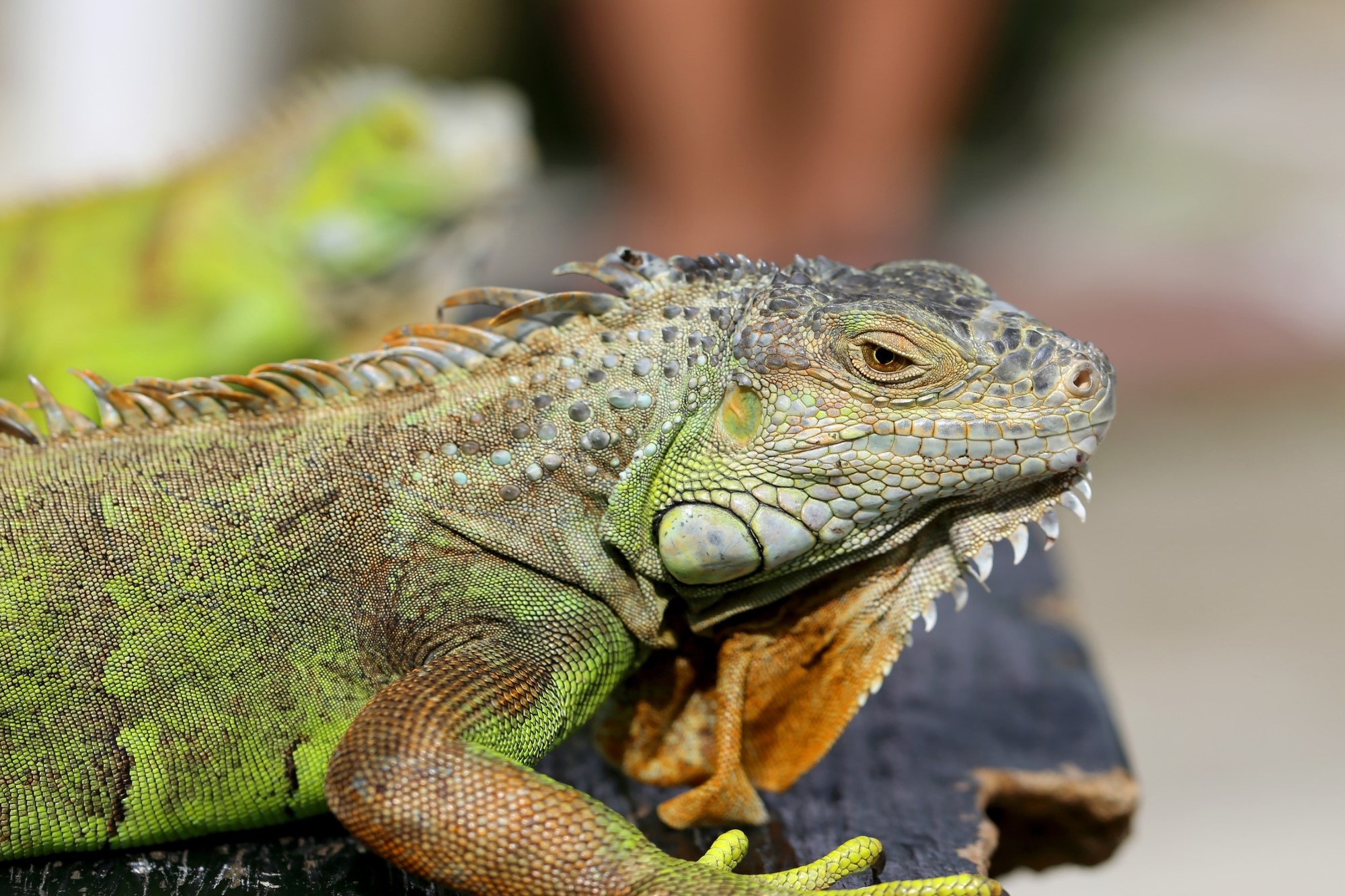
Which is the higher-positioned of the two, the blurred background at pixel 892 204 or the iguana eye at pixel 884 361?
the blurred background at pixel 892 204

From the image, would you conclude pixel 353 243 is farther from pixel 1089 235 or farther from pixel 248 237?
pixel 1089 235

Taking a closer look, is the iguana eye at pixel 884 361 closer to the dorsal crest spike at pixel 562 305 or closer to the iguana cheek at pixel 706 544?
the iguana cheek at pixel 706 544

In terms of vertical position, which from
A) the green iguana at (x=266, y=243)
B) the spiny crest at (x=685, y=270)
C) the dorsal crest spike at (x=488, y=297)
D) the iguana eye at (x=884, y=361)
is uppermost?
the green iguana at (x=266, y=243)

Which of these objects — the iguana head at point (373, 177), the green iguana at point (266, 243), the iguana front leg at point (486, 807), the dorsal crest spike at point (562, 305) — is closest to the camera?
the iguana front leg at point (486, 807)

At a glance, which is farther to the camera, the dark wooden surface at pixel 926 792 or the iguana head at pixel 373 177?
the iguana head at pixel 373 177

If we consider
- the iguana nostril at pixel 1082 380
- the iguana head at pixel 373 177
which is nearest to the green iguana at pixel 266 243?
the iguana head at pixel 373 177

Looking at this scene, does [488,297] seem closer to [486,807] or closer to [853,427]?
[853,427]

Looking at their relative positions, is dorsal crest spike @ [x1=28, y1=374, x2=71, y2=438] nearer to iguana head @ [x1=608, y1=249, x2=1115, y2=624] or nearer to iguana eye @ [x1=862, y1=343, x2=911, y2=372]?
iguana head @ [x1=608, y1=249, x2=1115, y2=624]

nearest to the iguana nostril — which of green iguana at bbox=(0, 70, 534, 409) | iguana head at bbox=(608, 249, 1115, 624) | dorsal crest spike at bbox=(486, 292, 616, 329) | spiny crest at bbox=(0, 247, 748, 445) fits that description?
iguana head at bbox=(608, 249, 1115, 624)

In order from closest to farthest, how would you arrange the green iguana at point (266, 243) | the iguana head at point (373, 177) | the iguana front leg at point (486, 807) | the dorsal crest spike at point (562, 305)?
the iguana front leg at point (486, 807)
the dorsal crest spike at point (562, 305)
the green iguana at point (266, 243)
the iguana head at point (373, 177)
